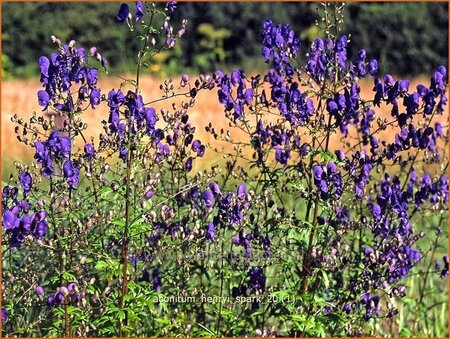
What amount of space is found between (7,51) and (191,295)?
1793 centimetres

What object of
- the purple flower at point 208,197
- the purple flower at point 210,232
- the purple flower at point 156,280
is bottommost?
the purple flower at point 156,280

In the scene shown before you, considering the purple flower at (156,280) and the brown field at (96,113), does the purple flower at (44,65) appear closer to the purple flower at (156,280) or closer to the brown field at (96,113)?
the purple flower at (156,280)

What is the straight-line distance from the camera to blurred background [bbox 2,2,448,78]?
2086 cm

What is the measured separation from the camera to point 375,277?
5074 mm

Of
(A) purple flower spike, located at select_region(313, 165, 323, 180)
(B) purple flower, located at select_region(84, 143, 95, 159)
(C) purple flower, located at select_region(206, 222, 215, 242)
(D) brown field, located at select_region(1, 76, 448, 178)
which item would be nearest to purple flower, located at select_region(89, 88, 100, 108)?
(B) purple flower, located at select_region(84, 143, 95, 159)

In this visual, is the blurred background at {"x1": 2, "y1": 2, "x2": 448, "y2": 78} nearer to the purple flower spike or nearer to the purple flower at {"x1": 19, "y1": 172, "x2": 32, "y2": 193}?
the purple flower spike

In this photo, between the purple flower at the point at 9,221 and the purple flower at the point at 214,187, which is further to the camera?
the purple flower at the point at 214,187

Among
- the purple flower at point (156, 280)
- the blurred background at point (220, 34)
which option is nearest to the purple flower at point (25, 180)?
the purple flower at point (156, 280)

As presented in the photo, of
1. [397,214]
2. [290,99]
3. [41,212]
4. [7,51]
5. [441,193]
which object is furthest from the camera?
[7,51]

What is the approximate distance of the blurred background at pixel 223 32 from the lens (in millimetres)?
20859

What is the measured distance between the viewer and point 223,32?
22.0 metres

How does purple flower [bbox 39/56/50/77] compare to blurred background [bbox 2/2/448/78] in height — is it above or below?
below

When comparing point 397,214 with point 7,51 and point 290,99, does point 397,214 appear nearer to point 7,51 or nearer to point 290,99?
point 290,99

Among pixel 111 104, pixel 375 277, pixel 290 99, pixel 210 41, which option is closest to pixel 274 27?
pixel 290 99
